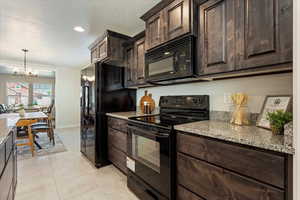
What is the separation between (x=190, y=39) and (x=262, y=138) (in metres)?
1.07

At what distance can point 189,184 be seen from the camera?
4.16ft

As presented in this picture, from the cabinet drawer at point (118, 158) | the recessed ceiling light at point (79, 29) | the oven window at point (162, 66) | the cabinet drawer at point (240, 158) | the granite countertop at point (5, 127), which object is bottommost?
the cabinet drawer at point (118, 158)

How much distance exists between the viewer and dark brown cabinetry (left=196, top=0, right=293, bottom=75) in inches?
39.9

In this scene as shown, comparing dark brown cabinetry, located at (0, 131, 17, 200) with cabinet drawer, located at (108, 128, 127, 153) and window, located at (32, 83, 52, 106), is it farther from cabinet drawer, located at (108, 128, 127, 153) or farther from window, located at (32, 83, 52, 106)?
window, located at (32, 83, 52, 106)

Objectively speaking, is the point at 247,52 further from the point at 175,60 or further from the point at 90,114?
the point at 90,114

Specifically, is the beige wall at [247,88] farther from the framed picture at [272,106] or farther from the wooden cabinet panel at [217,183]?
the wooden cabinet panel at [217,183]

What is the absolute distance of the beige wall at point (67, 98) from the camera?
5.81m

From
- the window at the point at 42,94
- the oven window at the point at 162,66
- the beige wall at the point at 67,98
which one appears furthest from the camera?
the window at the point at 42,94

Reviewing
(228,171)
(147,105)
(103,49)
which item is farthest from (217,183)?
(103,49)

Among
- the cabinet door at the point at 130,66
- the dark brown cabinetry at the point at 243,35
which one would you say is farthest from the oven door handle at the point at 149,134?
the cabinet door at the point at 130,66

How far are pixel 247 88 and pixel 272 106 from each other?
307mm

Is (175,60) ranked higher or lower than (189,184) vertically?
higher

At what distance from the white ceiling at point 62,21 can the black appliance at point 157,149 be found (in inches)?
57.5

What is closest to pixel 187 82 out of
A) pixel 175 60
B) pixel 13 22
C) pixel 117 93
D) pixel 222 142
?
pixel 175 60
